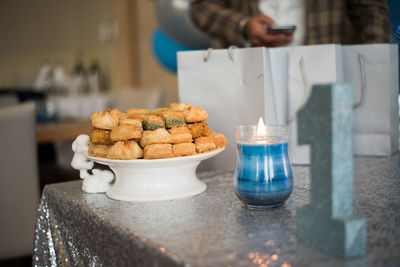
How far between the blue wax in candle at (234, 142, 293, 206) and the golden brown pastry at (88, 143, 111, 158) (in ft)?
0.84

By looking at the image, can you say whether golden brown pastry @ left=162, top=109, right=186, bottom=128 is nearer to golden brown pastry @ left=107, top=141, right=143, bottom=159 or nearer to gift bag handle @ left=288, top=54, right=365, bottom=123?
golden brown pastry @ left=107, top=141, right=143, bottom=159

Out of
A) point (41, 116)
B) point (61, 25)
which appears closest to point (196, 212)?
point (41, 116)

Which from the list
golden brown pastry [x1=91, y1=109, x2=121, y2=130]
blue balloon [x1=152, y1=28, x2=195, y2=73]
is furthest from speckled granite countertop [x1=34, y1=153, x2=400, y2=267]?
blue balloon [x1=152, y1=28, x2=195, y2=73]

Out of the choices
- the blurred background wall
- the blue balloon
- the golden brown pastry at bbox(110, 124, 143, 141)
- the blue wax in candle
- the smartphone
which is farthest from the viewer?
the blurred background wall

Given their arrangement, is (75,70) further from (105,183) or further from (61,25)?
(105,183)

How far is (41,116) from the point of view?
2457mm

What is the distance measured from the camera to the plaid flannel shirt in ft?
4.46

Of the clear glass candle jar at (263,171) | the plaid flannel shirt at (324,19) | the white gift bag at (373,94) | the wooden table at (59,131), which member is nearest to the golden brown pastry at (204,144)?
the clear glass candle jar at (263,171)

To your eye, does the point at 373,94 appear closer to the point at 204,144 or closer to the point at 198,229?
the point at 204,144

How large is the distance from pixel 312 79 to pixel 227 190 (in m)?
0.39

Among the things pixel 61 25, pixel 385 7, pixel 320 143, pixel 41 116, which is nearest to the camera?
pixel 320 143

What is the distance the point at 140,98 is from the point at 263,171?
2.55 m

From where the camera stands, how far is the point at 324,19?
157cm

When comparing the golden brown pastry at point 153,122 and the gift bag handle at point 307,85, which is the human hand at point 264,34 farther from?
the golden brown pastry at point 153,122
